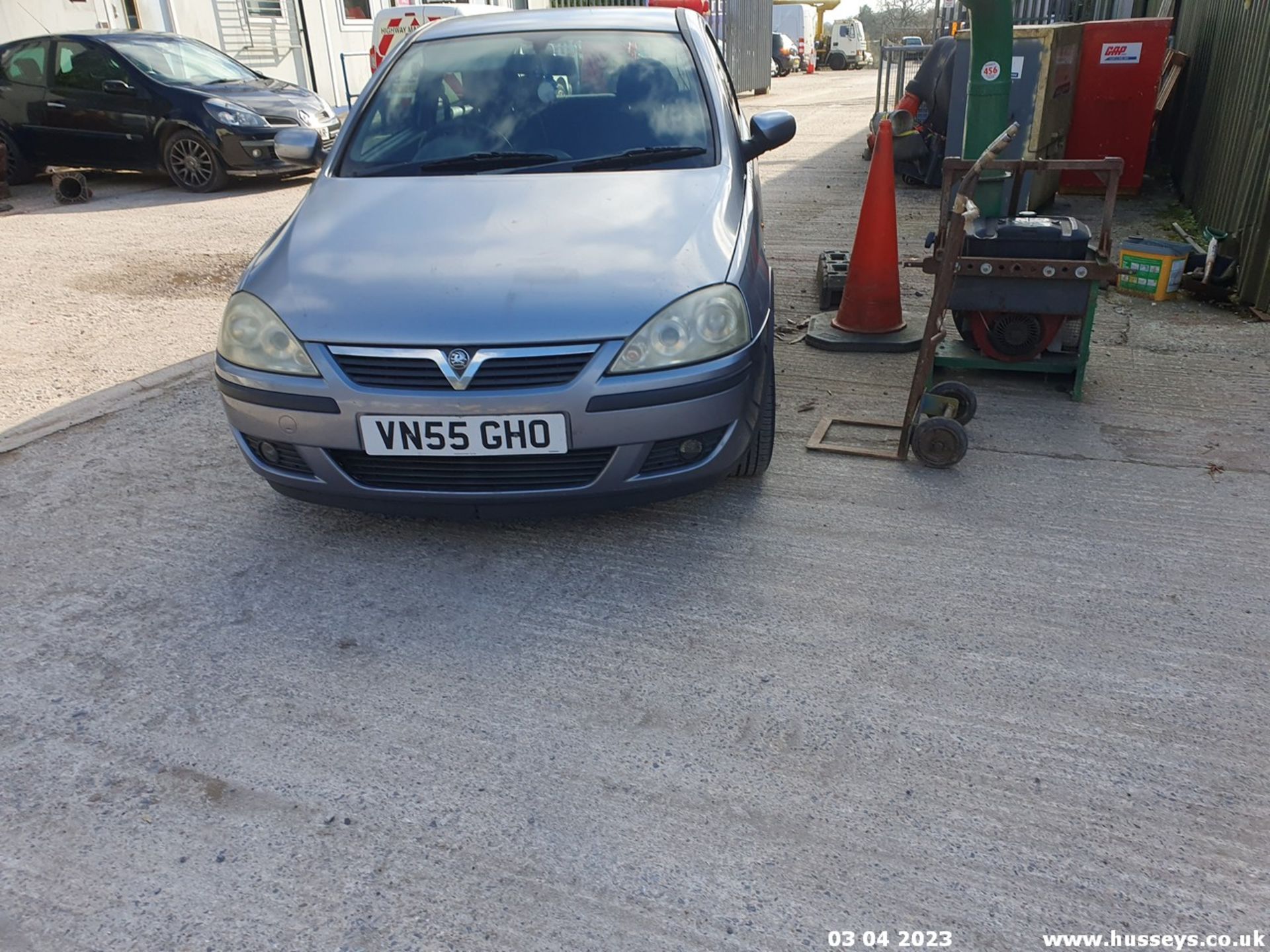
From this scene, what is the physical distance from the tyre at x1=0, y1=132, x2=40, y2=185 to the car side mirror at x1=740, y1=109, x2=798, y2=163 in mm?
10212

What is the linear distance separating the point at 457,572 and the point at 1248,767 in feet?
7.16

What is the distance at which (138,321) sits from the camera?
5898 mm

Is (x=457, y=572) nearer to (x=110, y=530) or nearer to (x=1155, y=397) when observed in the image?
(x=110, y=530)

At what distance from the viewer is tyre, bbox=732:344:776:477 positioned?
335cm

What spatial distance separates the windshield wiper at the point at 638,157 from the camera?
11.8ft

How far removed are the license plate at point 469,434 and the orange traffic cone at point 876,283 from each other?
8.73 feet

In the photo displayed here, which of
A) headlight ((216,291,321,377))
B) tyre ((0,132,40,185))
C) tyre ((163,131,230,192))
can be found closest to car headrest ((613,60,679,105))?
headlight ((216,291,321,377))

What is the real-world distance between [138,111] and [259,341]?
9181 mm

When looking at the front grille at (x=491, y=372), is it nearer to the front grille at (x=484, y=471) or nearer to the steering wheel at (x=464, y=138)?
the front grille at (x=484, y=471)

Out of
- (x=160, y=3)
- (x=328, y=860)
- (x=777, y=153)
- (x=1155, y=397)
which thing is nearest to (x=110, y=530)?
(x=328, y=860)

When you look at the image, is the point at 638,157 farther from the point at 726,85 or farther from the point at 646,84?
the point at 726,85

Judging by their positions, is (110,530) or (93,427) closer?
(110,530)

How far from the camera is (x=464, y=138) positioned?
3785mm

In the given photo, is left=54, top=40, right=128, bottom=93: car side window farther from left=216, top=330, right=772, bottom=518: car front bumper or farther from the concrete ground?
left=216, top=330, right=772, bottom=518: car front bumper
